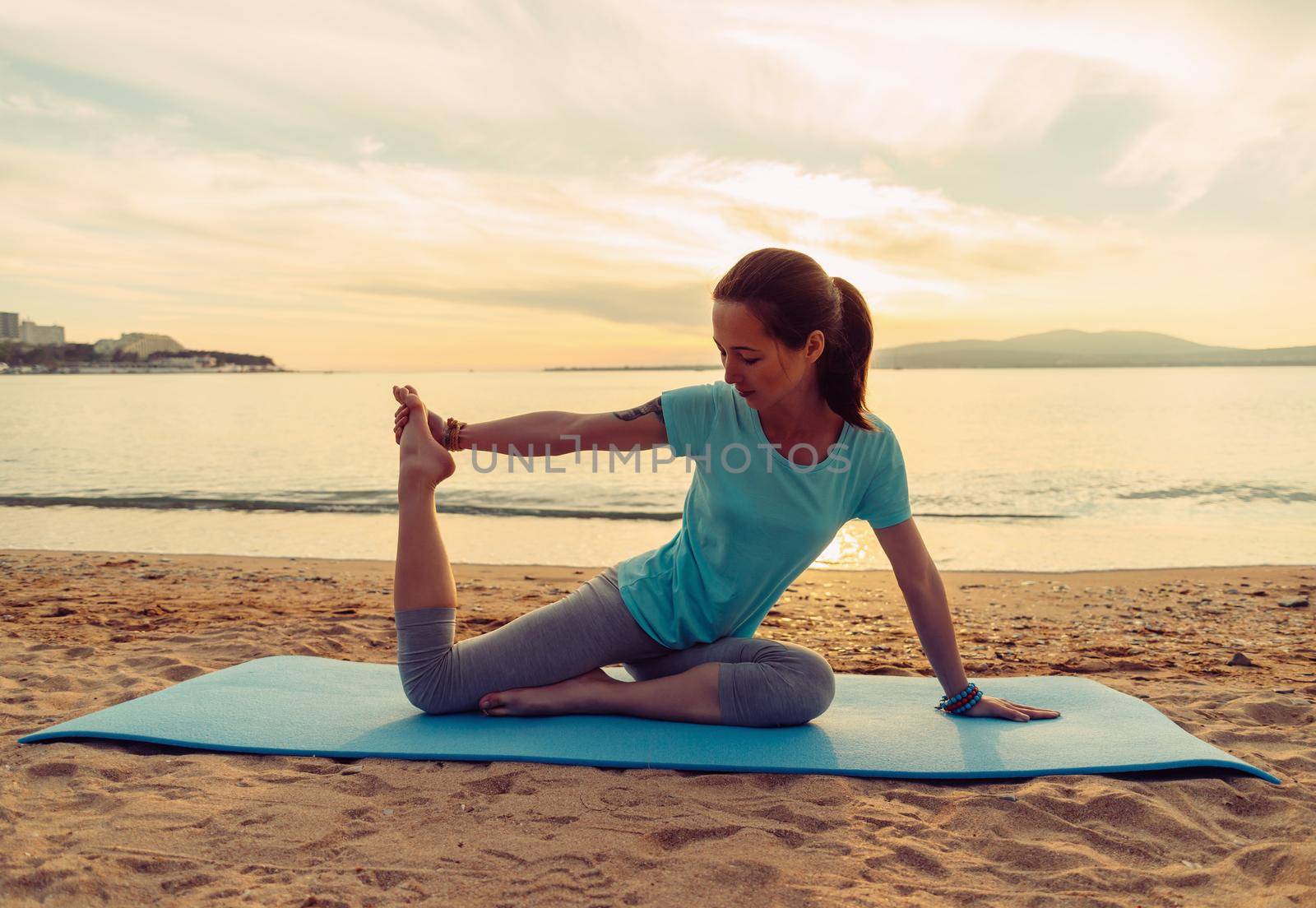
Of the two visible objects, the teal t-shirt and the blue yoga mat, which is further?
the teal t-shirt

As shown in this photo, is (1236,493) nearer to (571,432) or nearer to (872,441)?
(872,441)

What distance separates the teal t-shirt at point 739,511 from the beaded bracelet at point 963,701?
0.71m

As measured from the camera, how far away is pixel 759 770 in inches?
Answer: 108

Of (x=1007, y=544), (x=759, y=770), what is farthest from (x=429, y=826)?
(x=1007, y=544)

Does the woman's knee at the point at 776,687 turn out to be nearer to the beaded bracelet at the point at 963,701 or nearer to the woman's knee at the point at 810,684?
the woman's knee at the point at 810,684

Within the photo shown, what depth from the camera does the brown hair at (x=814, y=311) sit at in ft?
8.70

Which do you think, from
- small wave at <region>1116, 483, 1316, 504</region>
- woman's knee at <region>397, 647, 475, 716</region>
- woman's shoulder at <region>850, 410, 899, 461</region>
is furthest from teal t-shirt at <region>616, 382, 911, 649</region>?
small wave at <region>1116, 483, 1316, 504</region>

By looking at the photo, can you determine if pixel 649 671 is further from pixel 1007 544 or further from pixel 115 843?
pixel 1007 544

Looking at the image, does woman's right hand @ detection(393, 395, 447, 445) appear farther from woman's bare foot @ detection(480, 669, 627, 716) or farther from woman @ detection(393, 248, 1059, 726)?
woman's bare foot @ detection(480, 669, 627, 716)

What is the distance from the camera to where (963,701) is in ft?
10.6

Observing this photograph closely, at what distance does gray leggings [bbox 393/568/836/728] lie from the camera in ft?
9.95

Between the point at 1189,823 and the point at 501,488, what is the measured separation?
441 inches

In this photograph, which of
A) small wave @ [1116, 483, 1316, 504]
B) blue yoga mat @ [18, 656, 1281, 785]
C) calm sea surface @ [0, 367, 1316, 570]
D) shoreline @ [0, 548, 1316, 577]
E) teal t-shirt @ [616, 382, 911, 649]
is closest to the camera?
blue yoga mat @ [18, 656, 1281, 785]

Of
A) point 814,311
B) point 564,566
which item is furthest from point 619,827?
point 564,566
